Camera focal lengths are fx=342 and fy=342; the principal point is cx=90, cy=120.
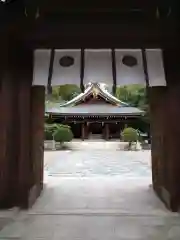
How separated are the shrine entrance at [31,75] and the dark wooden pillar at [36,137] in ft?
1.09

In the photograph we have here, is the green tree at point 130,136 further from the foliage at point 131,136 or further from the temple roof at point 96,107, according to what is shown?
the temple roof at point 96,107

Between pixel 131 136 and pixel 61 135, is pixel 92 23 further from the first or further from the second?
pixel 131 136

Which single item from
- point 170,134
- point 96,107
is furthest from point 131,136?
point 170,134

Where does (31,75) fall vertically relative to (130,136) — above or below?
above

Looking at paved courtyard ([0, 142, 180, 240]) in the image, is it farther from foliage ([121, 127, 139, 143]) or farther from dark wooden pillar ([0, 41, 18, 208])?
foliage ([121, 127, 139, 143])

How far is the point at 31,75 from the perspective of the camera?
213 inches

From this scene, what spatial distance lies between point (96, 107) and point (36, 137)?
22.9 metres

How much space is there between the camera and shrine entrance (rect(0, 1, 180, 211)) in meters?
4.99

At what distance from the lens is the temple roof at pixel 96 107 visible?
27.6 meters

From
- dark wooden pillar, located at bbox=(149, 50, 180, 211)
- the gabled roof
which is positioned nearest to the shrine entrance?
dark wooden pillar, located at bbox=(149, 50, 180, 211)

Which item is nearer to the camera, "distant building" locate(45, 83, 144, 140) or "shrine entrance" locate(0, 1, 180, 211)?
"shrine entrance" locate(0, 1, 180, 211)

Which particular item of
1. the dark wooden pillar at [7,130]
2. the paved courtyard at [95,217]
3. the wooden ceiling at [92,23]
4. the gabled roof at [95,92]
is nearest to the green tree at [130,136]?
the gabled roof at [95,92]

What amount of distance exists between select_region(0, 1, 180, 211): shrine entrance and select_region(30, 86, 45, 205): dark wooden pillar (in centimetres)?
33

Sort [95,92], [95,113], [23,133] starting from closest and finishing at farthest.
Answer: [23,133], [95,113], [95,92]
